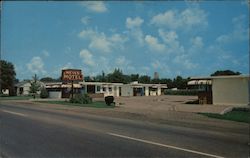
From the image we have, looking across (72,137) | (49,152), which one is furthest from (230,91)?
(49,152)

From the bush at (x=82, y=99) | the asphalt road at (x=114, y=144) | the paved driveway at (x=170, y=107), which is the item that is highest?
the bush at (x=82, y=99)

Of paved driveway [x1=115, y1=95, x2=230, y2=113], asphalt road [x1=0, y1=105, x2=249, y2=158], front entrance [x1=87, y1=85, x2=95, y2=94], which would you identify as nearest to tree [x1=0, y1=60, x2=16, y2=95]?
front entrance [x1=87, y1=85, x2=95, y2=94]

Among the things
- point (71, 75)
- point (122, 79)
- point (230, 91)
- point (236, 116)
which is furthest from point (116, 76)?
point (236, 116)

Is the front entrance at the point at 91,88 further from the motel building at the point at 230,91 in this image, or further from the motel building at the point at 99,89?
the motel building at the point at 230,91

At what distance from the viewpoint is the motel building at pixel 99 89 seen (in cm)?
6191

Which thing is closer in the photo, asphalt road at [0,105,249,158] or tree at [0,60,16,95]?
asphalt road at [0,105,249,158]

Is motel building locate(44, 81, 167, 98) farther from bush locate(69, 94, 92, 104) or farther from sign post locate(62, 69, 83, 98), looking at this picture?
bush locate(69, 94, 92, 104)

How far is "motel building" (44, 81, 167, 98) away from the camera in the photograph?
61.9m

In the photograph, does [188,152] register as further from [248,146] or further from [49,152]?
[49,152]

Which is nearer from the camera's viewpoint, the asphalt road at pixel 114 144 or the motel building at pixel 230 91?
the asphalt road at pixel 114 144

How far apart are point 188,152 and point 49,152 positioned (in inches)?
139

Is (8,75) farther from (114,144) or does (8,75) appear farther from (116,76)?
(114,144)

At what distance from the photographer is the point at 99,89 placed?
66.5m

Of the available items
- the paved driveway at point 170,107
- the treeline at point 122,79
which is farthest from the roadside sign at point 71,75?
the treeline at point 122,79
